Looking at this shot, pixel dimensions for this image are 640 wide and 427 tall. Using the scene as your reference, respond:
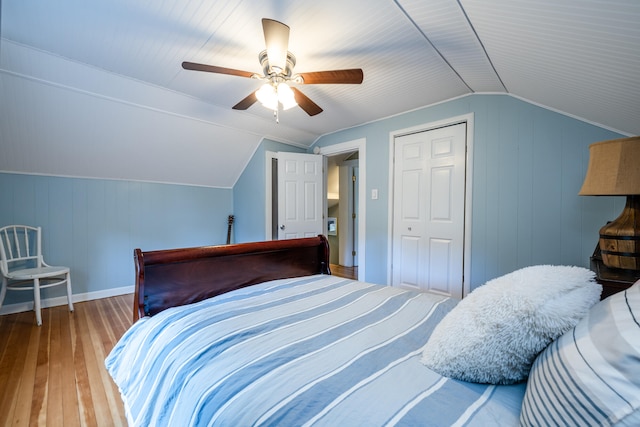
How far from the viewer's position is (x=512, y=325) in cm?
68

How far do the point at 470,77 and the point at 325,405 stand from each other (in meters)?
2.60

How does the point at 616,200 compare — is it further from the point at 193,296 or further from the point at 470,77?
the point at 193,296

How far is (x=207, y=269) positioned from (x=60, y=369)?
4.58ft

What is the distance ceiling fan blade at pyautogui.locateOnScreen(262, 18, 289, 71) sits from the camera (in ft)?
4.50

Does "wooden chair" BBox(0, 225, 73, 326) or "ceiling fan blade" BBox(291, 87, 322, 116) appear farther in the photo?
"wooden chair" BBox(0, 225, 73, 326)

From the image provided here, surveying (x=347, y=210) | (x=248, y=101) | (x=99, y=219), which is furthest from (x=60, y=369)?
(x=347, y=210)

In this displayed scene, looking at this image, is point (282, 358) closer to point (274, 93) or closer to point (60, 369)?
point (274, 93)

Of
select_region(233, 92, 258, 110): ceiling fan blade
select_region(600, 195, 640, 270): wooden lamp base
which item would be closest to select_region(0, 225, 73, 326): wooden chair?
select_region(233, 92, 258, 110): ceiling fan blade

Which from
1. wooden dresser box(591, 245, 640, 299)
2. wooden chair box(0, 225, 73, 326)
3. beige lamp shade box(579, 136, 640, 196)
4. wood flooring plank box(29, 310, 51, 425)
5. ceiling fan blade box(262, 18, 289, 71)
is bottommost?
wood flooring plank box(29, 310, 51, 425)

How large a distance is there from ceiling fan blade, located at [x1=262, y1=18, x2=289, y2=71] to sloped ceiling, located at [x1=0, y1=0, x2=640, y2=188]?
0.21 m

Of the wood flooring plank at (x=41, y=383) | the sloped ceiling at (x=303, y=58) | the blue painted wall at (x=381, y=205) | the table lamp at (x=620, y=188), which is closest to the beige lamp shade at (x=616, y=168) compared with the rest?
the table lamp at (x=620, y=188)

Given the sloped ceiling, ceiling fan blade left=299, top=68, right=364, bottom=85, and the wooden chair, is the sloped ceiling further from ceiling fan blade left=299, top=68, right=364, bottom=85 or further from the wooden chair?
the wooden chair

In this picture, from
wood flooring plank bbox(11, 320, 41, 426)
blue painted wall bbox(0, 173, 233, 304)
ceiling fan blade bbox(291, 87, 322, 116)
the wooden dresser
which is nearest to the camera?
the wooden dresser

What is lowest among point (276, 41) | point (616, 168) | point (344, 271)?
point (344, 271)
